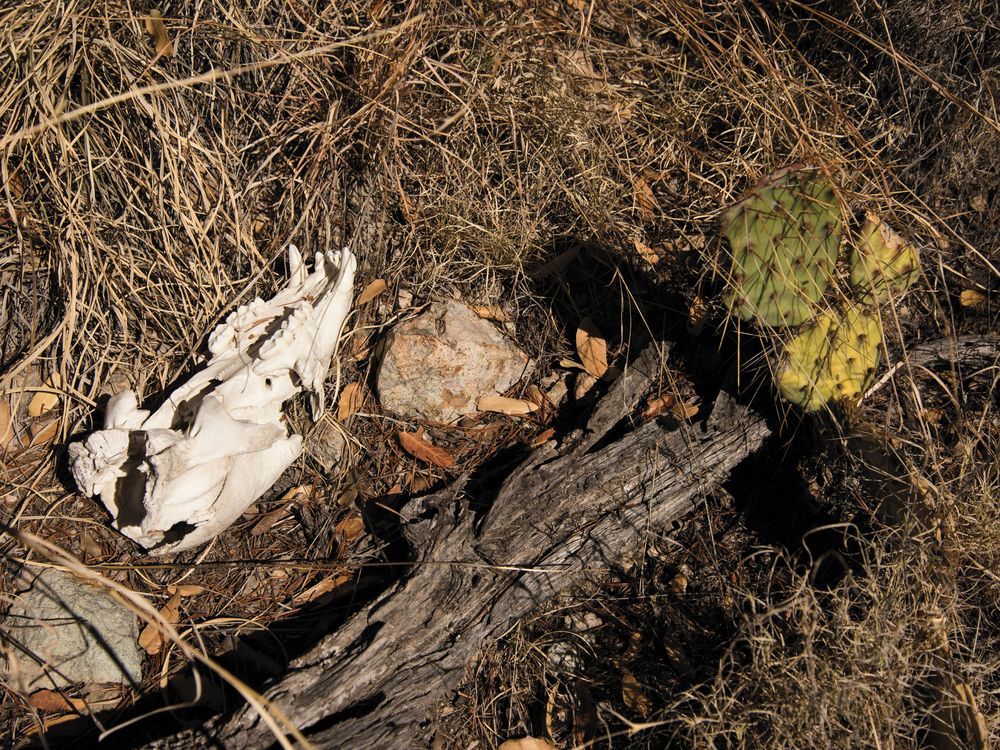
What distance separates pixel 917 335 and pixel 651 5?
133cm

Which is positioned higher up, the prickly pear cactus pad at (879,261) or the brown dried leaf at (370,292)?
the brown dried leaf at (370,292)

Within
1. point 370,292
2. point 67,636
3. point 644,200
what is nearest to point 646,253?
point 644,200

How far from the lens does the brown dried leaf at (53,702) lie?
162 cm

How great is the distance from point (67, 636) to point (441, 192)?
152 centimetres

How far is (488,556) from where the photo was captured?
1.63 metres

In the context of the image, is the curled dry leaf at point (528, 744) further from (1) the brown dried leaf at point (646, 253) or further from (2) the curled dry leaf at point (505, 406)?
(1) the brown dried leaf at point (646, 253)

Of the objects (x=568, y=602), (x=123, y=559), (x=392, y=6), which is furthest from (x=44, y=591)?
(x=392, y=6)

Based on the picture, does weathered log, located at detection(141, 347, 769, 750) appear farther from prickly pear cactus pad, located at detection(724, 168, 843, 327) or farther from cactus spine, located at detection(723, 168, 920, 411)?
prickly pear cactus pad, located at detection(724, 168, 843, 327)

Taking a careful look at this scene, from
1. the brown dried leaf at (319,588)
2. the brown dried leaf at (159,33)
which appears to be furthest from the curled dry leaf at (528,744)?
the brown dried leaf at (159,33)

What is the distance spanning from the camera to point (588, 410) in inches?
76.3

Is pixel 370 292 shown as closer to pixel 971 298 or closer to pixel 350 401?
pixel 350 401

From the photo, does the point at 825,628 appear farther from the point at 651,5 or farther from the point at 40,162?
the point at 40,162

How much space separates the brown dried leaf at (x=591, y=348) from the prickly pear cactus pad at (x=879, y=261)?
0.68 meters

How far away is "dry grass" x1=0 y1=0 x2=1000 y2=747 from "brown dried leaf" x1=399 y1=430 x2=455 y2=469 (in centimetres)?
4
